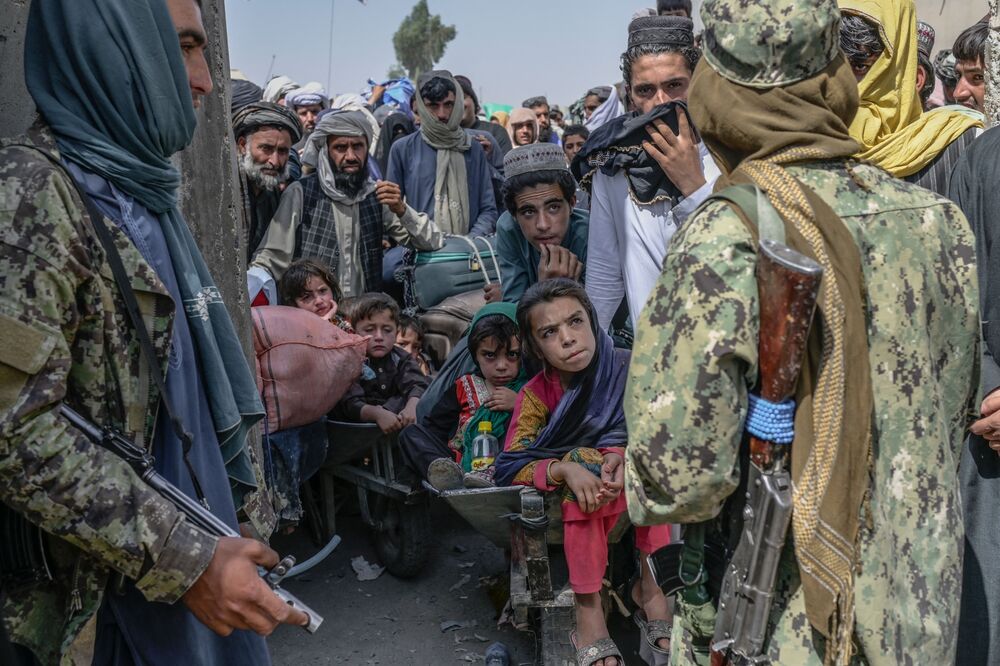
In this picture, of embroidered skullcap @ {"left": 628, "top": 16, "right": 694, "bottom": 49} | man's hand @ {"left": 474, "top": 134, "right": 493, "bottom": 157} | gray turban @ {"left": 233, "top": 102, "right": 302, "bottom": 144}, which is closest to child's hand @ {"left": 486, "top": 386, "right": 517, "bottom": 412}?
embroidered skullcap @ {"left": 628, "top": 16, "right": 694, "bottom": 49}

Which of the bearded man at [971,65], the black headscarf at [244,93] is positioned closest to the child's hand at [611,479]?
the bearded man at [971,65]

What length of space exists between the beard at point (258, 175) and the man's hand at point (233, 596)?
4152mm

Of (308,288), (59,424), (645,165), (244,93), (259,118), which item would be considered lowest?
(308,288)

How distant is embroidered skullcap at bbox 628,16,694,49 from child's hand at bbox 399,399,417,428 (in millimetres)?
1939

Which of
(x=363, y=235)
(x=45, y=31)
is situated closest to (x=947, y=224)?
(x=45, y=31)

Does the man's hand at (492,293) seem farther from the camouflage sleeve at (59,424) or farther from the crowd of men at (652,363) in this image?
the camouflage sleeve at (59,424)

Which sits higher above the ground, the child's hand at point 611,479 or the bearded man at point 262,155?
the bearded man at point 262,155

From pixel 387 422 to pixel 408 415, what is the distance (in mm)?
129

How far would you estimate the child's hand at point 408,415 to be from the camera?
4.35m

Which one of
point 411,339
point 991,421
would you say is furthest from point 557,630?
point 411,339

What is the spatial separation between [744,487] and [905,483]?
0.28 metres

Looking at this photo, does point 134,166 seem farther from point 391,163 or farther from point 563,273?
point 391,163

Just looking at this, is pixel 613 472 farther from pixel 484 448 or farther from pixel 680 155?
pixel 680 155

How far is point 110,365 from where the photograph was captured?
1.59 meters
